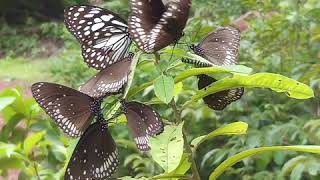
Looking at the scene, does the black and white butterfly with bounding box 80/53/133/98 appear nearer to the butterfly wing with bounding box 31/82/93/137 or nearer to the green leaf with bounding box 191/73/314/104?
the butterfly wing with bounding box 31/82/93/137

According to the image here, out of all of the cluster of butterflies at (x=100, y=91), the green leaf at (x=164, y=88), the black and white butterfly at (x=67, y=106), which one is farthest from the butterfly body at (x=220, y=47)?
the black and white butterfly at (x=67, y=106)

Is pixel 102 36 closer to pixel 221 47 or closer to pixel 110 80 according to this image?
pixel 110 80

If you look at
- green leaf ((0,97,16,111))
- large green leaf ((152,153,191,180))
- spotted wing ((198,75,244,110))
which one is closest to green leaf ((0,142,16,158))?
green leaf ((0,97,16,111))

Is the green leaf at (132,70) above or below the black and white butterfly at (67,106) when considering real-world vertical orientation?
above

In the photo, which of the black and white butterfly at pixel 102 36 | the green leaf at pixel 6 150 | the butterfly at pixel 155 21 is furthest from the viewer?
the green leaf at pixel 6 150

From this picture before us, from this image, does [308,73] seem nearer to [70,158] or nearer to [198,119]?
[198,119]

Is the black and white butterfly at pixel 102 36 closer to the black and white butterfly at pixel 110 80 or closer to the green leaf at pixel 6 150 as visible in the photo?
the black and white butterfly at pixel 110 80

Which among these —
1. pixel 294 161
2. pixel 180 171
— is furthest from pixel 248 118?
pixel 180 171
